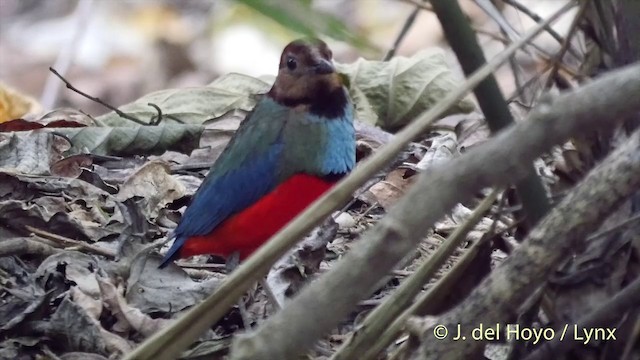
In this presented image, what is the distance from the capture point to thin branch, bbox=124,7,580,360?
1.66m

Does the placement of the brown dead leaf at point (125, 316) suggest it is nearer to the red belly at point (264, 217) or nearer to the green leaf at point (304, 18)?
the red belly at point (264, 217)

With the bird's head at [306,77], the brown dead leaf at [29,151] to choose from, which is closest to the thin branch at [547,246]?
the bird's head at [306,77]

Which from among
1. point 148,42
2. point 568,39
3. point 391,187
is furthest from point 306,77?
point 148,42

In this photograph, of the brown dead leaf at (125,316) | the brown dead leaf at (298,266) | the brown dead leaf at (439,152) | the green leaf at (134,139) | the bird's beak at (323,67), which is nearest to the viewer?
the brown dead leaf at (125,316)

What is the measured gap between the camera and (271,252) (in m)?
1.65

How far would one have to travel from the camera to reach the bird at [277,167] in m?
3.49

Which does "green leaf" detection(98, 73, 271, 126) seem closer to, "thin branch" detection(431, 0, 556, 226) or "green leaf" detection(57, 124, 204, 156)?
"green leaf" detection(57, 124, 204, 156)

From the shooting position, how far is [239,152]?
363 cm

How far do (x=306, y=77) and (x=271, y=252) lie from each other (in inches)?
82.5

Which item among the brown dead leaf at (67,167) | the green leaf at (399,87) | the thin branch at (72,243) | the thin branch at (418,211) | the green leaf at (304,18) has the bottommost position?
the thin branch at (72,243)

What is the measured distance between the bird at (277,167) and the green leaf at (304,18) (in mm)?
2352

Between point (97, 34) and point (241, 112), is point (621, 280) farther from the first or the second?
point (97, 34)

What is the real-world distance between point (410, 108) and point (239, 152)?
1.11 meters

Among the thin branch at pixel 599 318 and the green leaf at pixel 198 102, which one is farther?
the green leaf at pixel 198 102
